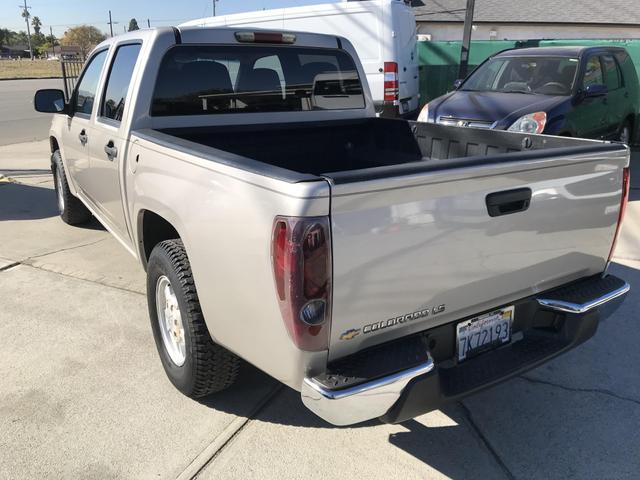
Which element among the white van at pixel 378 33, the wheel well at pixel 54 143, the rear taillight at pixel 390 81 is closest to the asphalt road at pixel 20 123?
the white van at pixel 378 33

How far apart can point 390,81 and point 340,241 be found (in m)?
8.71

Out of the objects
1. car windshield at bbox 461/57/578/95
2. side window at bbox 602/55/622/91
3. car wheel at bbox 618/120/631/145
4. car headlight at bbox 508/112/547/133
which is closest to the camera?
car headlight at bbox 508/112/547/133

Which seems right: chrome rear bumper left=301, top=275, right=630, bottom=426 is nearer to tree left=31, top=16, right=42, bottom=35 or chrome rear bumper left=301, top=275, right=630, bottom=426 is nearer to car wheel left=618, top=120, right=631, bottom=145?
car wheel left=618, top=120, right=631, bottom=145

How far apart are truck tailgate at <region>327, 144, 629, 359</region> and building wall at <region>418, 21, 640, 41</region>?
2652 cm

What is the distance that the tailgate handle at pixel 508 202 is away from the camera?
2.26 meters

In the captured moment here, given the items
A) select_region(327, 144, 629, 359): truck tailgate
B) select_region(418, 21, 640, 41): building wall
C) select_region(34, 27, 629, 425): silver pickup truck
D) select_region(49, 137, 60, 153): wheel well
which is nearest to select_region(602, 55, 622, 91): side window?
select_region(34, 27, 629, 425): silver pickup truck

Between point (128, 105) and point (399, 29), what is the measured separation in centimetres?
776

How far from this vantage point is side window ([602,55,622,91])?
329 inches

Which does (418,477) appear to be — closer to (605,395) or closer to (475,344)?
(475,344)

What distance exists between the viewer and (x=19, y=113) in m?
18.4

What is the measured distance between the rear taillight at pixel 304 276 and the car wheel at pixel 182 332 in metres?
0.81

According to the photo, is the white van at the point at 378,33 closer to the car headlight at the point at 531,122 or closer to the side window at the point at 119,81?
the car headlight at the point at 531,122

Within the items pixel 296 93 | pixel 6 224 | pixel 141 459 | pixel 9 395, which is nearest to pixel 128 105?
pixel 296 93

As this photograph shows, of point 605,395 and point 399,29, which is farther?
point 399,29
